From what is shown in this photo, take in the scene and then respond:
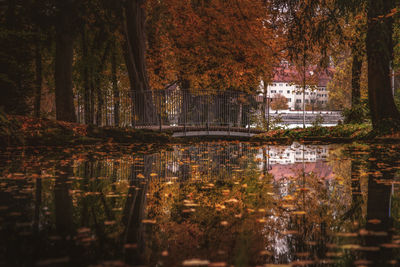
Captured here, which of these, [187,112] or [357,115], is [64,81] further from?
[357,115]

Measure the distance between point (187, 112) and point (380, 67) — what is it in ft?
29.0

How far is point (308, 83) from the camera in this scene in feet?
109

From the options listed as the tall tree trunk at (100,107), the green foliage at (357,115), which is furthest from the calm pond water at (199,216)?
the green foliage at (357,115)

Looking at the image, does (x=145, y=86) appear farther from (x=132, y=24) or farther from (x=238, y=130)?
(x=238, y=130)

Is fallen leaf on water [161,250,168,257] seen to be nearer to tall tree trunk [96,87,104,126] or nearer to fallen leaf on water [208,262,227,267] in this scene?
fallen leaf on water [208,262,227,267]

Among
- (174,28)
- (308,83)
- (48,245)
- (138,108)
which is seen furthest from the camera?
(308,83)

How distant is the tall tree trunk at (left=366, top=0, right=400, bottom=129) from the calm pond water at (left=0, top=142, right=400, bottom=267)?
643 cm

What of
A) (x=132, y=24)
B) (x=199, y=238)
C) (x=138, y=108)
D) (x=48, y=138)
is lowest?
(x=199, y=238)

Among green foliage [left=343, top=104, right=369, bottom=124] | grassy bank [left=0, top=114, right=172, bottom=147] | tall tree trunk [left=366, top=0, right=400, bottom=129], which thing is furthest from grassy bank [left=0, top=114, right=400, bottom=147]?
green foliage [left=343, top=104, right=369, bottom=124]

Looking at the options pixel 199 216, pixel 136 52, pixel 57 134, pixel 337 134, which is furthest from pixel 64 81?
pixel 199 216

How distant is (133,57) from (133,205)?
15179mm

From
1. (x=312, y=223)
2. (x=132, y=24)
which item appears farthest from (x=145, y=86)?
(x=312, y=223)

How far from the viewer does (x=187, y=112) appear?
66.6ft

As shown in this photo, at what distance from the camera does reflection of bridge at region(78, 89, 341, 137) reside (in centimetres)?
1853
